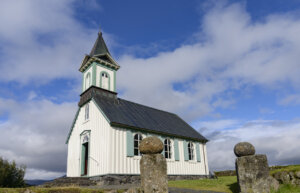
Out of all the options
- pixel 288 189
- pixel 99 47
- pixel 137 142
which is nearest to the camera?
pixel 288 189

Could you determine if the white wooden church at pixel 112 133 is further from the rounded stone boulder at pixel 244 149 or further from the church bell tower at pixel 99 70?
the rounded stone boulder at pixel 244 149

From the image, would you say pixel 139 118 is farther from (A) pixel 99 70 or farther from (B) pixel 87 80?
(B) pixel 87 80

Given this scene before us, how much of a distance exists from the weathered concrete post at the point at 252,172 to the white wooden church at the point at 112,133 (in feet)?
26.9

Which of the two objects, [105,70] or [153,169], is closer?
[153,169]

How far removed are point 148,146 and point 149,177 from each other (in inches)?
43.2

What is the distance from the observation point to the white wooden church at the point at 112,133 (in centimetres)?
1535

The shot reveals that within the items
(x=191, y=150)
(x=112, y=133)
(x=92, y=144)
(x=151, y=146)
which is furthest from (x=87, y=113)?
(x=151, y=146)

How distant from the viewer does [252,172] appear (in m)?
8.98

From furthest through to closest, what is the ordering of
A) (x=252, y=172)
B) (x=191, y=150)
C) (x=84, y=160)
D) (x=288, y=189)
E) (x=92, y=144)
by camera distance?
1. (x=191, y=150)
2. (x=84, y=160)
3. (x=92, y=144)
4. (x=288, y=189)
5. (x=252, y=172)

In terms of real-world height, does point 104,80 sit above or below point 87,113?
above

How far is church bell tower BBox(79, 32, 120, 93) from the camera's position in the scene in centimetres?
1906

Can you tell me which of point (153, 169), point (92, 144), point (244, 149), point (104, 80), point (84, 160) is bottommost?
point (153, 169)

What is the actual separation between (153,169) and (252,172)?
402cm

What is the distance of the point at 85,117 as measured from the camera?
18.3 meters
